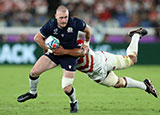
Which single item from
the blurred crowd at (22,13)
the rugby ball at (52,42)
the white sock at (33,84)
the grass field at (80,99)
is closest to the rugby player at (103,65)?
the rugby ball at (52,42)

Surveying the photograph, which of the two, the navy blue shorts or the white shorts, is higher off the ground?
the navy blue shorts

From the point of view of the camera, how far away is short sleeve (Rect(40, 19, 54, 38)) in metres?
8.47

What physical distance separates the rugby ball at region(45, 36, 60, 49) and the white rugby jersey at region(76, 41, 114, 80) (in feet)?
2.04

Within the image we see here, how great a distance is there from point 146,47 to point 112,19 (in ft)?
8.99

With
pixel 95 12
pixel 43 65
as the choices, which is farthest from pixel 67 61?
pixel 95 12

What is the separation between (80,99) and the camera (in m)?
10.5

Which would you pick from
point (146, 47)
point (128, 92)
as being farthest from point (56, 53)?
point (146, 47)

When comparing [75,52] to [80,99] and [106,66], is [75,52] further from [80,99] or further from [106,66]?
[80,99]

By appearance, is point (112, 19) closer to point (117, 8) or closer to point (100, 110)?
point (117, 8)

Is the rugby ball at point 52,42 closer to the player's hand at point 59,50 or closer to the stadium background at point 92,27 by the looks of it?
the player's hand at point 59,50

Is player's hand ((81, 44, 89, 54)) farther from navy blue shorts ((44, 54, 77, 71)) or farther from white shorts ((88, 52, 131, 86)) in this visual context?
white shorts ((88, 52, 131, 86))

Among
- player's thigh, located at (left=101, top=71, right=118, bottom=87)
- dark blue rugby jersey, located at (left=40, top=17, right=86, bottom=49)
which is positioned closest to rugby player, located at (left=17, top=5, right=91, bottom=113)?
dark blue rugby jersey, located at (left=40, top=17, right=86, bottom=49)

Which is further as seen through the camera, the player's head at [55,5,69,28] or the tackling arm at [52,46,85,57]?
the tackling arm at [52,46,85,57]

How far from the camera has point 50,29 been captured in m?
8.48
